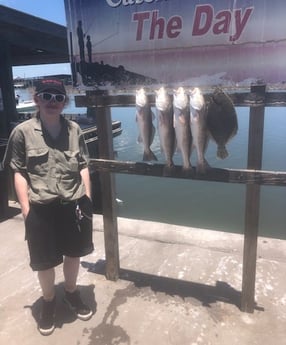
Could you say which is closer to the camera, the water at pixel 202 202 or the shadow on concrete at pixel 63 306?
the shadow on concrete at pixel 63 306

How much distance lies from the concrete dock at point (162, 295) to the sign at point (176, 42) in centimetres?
181

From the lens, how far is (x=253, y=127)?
8.77 feet

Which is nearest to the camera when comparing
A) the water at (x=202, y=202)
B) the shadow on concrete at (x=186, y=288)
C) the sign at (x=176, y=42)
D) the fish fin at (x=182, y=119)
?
the sign at (x=176, y=42)

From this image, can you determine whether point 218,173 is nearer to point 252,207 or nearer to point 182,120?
point 252,207

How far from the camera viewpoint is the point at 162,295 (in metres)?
3.19

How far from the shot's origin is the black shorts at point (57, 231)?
2555 mm

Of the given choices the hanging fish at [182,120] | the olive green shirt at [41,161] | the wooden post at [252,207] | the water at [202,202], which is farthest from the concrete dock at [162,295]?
the water at [202,202]

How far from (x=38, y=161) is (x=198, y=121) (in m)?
1.18

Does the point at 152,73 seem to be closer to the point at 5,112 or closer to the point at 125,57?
the point at 125,57

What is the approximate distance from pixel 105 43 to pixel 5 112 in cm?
979

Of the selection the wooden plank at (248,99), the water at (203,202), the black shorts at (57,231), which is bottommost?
the water at (203,202)

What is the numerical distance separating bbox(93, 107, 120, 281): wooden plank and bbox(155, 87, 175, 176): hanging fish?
0.63 metres

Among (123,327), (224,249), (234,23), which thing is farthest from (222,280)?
(234,23)

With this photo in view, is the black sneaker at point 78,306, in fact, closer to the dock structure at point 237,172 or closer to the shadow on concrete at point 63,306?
the shadow on concrete at point 63,306
